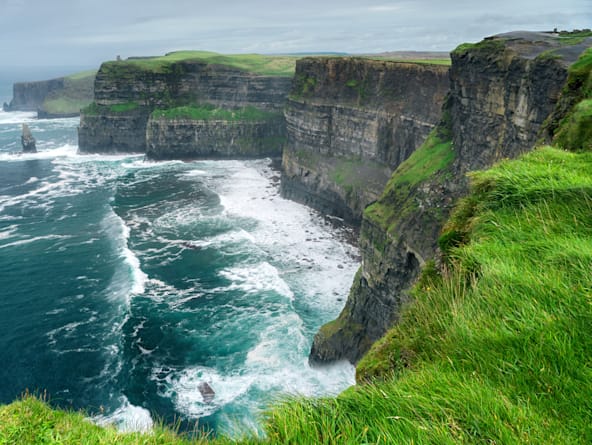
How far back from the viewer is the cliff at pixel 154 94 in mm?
92250

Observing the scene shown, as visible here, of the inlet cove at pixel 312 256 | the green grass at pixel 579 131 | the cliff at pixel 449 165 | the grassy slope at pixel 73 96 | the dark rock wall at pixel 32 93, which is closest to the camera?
the inlet cove at pixel 312 256

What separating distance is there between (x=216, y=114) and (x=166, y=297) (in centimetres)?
5836

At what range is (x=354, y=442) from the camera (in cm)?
452

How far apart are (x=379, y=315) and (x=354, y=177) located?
30.8 meters

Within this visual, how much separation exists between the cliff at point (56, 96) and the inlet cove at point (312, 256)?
184 ft

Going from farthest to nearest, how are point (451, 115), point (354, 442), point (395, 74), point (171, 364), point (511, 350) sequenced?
point (395, 74) < point (451, 115) < point (171, 364) < point (511, 350) < point (354, 442)

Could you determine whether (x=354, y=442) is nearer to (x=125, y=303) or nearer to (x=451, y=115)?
(x=451, y=115)

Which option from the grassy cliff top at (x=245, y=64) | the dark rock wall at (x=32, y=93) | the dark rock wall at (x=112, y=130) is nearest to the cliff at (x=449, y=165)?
the grassy cliff top at (x=245, y=64)

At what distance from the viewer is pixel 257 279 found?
4044cm

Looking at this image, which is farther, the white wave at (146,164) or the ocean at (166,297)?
the white wave at (146,164)

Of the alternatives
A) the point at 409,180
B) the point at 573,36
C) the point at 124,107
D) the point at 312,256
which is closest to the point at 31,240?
the point at 312,256

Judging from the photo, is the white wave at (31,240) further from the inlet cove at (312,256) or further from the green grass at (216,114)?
the green grass at (216,114)

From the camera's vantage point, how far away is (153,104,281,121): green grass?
88562 millimetres

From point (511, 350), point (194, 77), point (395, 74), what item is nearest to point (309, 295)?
point (395, 74)
